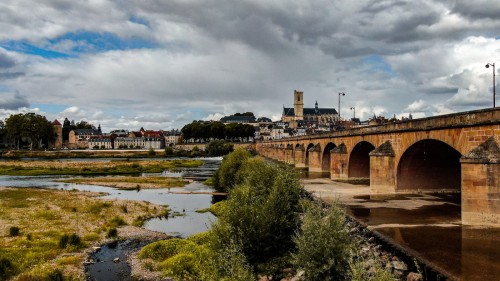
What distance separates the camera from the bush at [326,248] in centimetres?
1288

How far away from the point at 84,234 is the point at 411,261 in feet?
67.5

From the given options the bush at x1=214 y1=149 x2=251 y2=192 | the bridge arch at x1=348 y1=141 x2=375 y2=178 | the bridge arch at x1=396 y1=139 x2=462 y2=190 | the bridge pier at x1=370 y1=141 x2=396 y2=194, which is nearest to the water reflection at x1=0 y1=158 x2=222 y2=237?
the bush at x1=214 y1=149 x2=251 y2=192

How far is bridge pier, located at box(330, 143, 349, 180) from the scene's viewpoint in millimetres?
49531

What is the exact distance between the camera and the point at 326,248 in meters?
12.9

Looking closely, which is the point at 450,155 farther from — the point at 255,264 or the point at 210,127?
the point at 210,127

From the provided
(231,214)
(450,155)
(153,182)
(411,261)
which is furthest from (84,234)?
(153,182)

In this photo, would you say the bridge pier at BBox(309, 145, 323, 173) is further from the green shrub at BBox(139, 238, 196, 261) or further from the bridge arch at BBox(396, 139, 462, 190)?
the green shrub at BBox(139, 238, 196, 261)

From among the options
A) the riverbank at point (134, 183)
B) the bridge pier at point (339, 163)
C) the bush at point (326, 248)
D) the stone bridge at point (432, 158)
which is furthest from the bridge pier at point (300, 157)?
the bush at point (326, 248)

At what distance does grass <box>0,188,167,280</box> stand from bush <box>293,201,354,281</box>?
1144 centimetres

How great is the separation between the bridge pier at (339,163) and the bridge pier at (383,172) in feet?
44.3

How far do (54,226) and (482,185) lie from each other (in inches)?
1070

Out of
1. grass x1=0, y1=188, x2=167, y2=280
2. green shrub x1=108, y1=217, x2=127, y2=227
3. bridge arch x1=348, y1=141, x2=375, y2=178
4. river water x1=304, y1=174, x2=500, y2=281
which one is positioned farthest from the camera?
bridge arch x1=348, y1=141, x2=375, y2=178

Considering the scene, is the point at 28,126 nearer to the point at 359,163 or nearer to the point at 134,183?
the point at 134,183

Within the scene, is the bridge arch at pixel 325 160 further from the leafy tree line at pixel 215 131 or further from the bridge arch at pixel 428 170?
the leafy tree line at pixel 215 131
